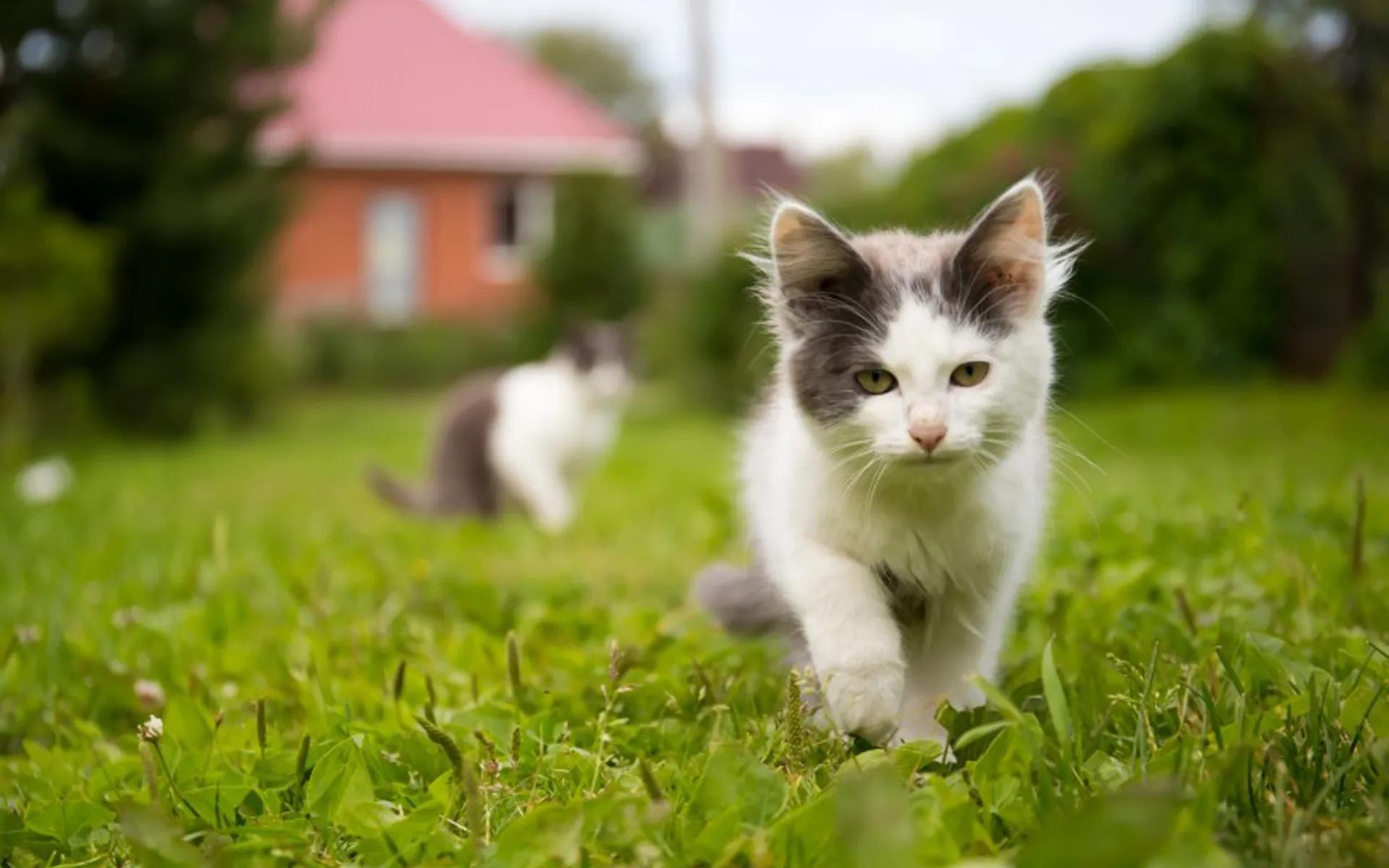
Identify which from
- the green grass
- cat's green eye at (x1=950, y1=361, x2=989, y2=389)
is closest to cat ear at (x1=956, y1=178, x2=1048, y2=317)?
cat's green eye at (x1=950, y1=361, x2=989, y2=389)

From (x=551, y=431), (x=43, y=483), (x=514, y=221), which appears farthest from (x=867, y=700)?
(x=514, y=221)

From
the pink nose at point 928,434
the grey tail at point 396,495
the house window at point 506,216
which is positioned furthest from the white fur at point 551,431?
the house window at point 506,216

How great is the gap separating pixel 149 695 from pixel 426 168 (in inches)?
907

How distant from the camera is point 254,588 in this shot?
4.10 meters

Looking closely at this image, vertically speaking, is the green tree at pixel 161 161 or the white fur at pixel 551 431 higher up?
the green tree at pixel 161 161

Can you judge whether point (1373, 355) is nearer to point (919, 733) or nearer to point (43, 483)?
point (919, 733)

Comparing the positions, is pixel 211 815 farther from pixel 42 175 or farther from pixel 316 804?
pixel 42 175

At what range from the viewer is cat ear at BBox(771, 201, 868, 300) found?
241 cm

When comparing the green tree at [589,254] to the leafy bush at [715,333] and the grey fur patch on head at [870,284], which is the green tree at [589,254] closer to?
the leafy bush at [715,333]

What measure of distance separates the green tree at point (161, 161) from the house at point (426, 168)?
1020cm

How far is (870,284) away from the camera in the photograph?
244 cm

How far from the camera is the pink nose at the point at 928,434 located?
7.27ft

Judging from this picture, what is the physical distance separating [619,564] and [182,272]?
8.83m

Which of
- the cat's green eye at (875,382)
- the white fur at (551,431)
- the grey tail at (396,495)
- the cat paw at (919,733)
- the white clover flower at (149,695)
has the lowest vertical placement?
the grey tail at (396,495)
